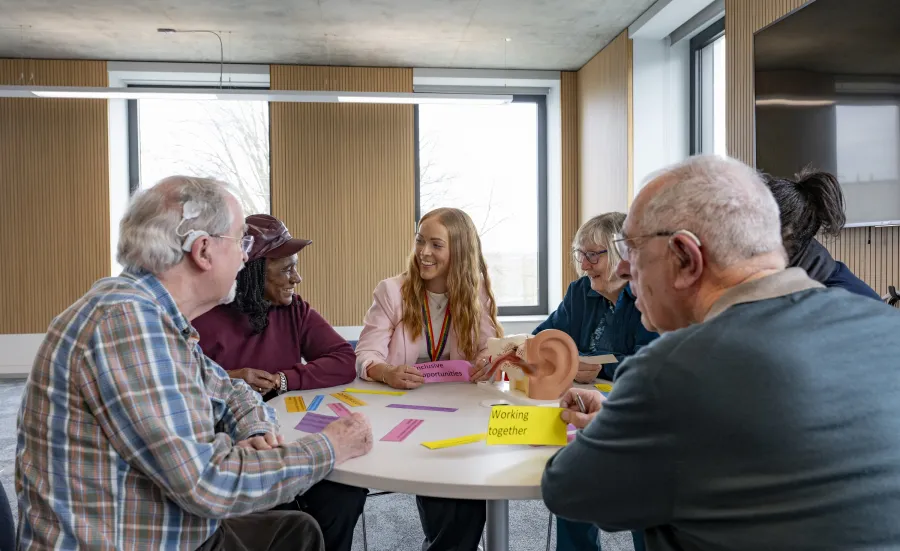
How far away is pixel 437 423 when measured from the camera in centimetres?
181

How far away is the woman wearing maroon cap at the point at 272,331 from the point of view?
2395 millimetres

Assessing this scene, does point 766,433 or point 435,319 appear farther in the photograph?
point 435,319

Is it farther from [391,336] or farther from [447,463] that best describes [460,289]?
[447,463]

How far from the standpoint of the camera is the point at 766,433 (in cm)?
89

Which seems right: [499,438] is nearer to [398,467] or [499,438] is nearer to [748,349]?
[398,467]

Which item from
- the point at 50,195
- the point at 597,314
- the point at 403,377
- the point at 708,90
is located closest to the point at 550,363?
the point at 403,377

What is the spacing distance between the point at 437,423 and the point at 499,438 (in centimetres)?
32

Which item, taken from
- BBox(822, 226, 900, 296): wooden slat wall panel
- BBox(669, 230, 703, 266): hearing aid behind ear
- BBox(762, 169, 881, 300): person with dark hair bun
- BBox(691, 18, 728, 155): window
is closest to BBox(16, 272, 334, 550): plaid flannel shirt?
BBox(669, 230, 703, 266): hearing aid behind ear

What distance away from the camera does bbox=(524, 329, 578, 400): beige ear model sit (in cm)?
203

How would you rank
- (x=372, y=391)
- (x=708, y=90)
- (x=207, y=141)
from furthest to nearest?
(x=207, y=141) → (x=708, y=90) → (x=372, y=391)

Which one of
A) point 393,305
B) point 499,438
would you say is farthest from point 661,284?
point 393,305

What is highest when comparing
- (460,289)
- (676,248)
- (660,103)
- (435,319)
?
(660,103)

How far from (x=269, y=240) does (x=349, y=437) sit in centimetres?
118

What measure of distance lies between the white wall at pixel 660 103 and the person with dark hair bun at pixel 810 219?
11.9 ft
